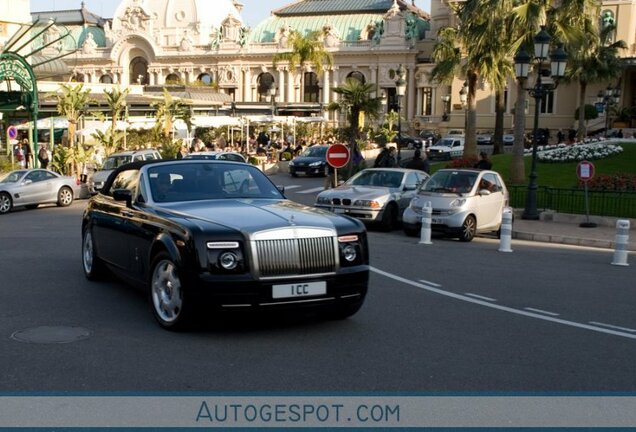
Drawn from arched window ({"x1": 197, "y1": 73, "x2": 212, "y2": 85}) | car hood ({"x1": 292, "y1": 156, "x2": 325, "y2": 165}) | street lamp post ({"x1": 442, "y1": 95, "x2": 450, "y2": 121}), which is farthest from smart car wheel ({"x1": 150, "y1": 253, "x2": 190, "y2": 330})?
arched window ({"x1": 197, "y1": 73, "x2": 212, "y2": 85})

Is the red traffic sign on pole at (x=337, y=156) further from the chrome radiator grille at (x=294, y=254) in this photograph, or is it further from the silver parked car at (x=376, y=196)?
the chrome radiator grille at (x=294, y=254)

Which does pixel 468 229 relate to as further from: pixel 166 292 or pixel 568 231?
pixel 166 292

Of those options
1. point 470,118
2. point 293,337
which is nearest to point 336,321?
point 293,337

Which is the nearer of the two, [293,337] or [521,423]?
[521,423]

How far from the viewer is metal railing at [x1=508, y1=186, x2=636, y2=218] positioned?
66.4 ft

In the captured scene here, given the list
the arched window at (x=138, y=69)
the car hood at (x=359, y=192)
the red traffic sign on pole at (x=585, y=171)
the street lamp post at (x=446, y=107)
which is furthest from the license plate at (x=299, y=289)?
the arched window at (x=138, y=69)

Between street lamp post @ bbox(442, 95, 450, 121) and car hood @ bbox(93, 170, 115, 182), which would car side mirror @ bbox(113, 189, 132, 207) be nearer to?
car hood @ bbox(93, 170, 115, 182)

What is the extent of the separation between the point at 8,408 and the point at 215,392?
145 cm

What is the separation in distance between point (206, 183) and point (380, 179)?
37.8ft

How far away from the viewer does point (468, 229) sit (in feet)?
56.5

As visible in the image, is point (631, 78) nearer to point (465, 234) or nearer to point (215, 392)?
point (465, 234)

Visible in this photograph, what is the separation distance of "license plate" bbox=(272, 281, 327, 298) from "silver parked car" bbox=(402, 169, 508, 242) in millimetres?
10198

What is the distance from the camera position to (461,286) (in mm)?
10695

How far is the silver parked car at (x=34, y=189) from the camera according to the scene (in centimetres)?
2322
